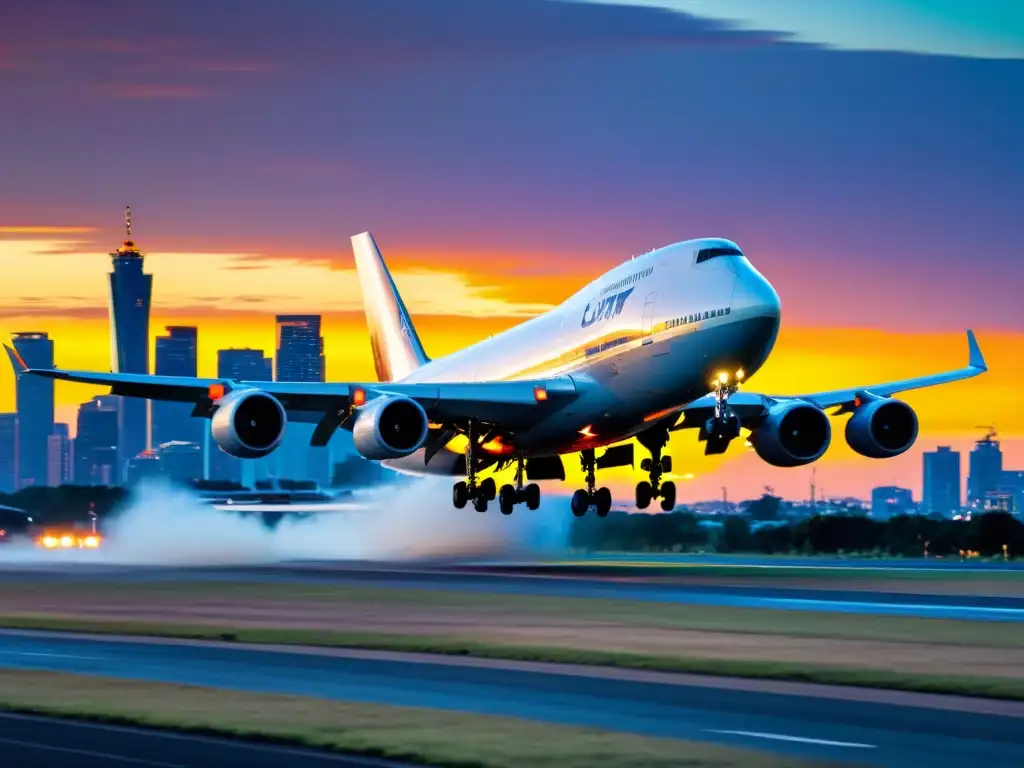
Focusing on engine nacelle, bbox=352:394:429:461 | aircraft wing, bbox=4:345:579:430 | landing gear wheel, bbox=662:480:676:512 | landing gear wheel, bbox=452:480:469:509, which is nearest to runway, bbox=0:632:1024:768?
engine nacelle, bbox=352:394:429:461

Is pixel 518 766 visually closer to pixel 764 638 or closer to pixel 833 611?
pixel 764 638

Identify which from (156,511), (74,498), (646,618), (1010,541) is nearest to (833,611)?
(646,618)

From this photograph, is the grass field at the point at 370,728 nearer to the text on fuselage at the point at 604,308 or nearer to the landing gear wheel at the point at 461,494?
the text on fuselage at the point at 604,308

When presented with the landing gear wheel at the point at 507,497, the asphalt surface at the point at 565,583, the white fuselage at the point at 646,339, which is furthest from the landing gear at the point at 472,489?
the asphalt surface at the point at 565,583

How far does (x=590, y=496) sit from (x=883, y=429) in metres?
12.5

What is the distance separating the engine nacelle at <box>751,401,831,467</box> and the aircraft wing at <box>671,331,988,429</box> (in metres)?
0.66

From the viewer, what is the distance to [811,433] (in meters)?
69.2

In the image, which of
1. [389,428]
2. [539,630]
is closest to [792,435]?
[389,428]

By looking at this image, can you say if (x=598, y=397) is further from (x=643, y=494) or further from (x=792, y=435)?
(x=792, y=435)

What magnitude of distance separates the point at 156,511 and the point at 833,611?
6739 cm

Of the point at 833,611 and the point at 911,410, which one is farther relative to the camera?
the point at 911,410

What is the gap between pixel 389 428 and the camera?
62375 millimetres

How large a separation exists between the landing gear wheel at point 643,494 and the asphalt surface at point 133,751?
42.3 meters

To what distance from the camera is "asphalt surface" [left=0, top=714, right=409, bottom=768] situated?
22.6 meters
